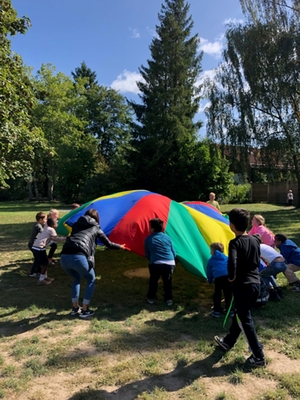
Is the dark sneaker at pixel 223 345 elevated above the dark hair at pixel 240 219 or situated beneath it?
situated beneath

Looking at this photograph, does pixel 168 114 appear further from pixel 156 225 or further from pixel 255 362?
pixel 255 362

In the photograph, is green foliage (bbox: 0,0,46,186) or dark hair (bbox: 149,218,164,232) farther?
green foliage (bbox: 0,0,46,186)

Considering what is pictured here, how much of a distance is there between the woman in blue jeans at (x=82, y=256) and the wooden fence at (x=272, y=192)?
25.7 metres

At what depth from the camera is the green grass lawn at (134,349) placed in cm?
284

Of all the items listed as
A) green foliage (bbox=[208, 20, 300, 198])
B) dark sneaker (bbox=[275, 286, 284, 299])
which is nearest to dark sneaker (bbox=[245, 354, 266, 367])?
dark sneaker (bbox=[275, 286, 284, 299])

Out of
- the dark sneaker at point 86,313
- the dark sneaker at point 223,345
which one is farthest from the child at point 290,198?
the dark sneaker at point 223,345

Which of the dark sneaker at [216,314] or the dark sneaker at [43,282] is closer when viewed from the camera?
the dark sneaker at [216,314]

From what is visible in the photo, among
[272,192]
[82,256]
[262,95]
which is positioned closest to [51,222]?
[82,256]

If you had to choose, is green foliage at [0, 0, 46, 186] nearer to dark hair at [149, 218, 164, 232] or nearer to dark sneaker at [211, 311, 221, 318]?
dark hair at [149, 218, 164, 232]

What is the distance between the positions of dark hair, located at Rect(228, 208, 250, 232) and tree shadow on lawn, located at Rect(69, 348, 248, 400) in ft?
4.39

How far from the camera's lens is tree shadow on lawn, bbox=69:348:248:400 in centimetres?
275

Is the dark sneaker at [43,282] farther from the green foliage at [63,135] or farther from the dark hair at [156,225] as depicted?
the green foliage at [63,135]

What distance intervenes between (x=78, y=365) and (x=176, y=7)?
28.0 metres

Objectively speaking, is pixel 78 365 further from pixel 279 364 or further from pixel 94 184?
pixel 94 184
